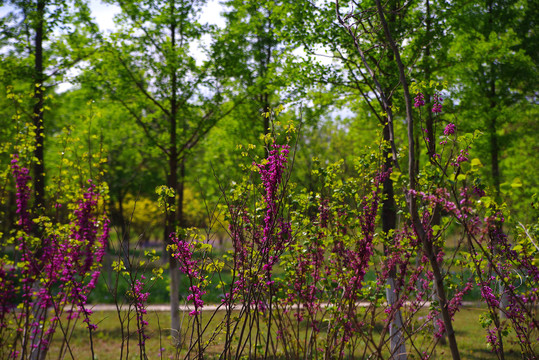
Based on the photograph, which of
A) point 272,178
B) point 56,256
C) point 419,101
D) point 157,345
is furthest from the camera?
point 157,345

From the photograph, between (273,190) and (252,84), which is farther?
(252,84)

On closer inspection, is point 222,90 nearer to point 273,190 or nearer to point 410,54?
point 410,54

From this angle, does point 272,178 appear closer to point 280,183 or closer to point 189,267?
point 280,183

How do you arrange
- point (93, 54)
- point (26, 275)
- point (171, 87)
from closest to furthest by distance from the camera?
point (26, 275), point (93, 54), point (171, 87)


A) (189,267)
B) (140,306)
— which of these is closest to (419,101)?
(189,267)

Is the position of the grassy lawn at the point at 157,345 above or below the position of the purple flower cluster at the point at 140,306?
below

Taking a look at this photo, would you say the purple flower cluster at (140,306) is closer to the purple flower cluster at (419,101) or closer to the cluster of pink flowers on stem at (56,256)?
the cluster of pink flowers on stem at (56,256)

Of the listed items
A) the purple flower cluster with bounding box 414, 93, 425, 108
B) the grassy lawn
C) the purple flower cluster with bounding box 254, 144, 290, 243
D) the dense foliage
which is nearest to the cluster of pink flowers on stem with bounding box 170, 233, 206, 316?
the dense foliage

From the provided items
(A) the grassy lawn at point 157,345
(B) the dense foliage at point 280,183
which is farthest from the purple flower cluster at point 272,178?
(A) the grassy lawn at point 157,345

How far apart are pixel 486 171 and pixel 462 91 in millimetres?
3673

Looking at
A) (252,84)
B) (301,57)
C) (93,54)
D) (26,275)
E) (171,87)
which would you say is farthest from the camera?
(252,84)

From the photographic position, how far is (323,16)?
25.0 feet

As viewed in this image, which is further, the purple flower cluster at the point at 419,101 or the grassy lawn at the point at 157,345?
the grassy lawn at the point at 157,345

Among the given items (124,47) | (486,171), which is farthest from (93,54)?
(486,171)
